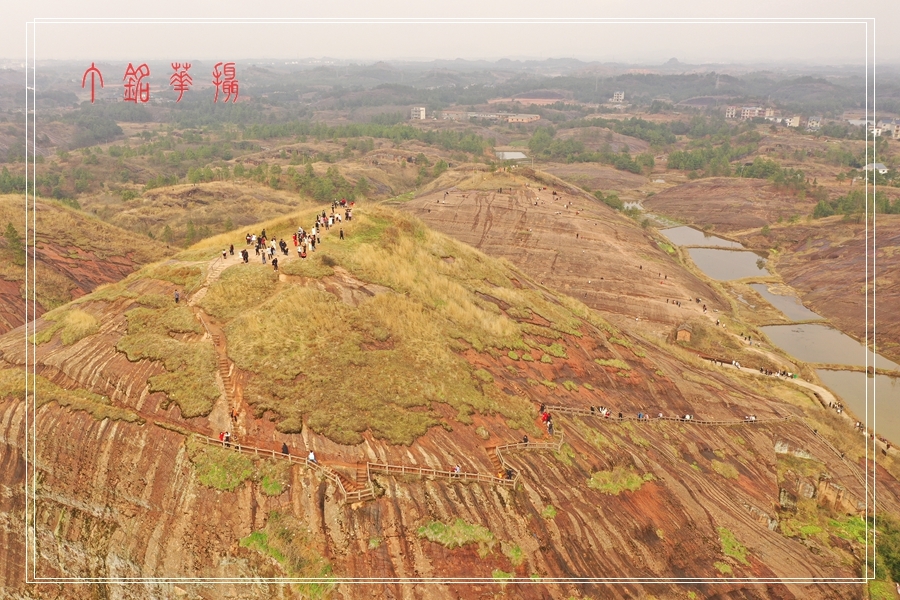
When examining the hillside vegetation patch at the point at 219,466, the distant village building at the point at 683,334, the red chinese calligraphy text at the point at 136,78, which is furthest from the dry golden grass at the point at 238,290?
the distant village building at the point at 683,334

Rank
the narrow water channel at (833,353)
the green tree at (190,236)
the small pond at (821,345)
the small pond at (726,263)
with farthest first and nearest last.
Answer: the small pond at (726,263) → the green tree at (190,236) → the small pond at (821,345) → the narrow water channel at (833,353)

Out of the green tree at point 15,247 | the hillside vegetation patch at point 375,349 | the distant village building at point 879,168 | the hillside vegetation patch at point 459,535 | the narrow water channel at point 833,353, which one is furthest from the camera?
the distant village building at point 879,168

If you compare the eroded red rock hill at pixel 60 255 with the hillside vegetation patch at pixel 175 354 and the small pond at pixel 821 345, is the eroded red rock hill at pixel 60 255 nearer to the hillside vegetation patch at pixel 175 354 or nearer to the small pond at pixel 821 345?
the hillside vegetation patch at pixel 175 354

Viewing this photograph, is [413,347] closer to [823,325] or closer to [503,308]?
[503,308]

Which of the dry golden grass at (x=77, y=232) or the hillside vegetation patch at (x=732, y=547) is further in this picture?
the dry golden grass at (x=77, y=232)

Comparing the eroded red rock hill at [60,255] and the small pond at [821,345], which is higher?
the eroded red rock hill at [60,255]

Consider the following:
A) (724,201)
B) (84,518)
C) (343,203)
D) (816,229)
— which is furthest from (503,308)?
(724,201)

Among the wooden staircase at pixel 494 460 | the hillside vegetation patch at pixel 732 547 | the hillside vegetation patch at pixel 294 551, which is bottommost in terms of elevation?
the hillside vegetation patch at pixel 732 547
